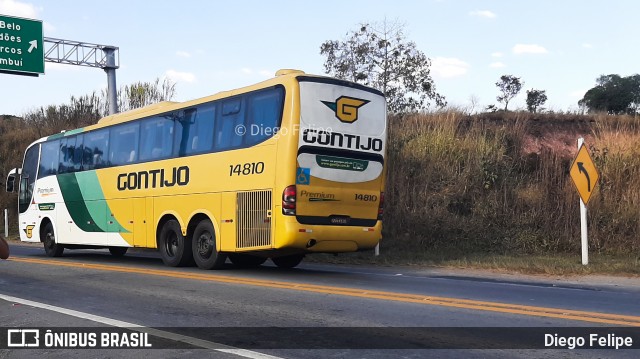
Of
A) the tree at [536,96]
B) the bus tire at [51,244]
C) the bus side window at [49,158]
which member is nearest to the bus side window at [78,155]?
the bus side window at [49,158]

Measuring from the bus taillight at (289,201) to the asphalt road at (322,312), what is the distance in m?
1.19

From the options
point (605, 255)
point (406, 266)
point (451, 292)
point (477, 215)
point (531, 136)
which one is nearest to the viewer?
point (451, 292)

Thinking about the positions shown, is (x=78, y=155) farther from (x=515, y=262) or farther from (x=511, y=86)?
(x=511, y=86)

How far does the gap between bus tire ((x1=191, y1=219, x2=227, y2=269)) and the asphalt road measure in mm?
607

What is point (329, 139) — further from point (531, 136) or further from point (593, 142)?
point (531, 136)

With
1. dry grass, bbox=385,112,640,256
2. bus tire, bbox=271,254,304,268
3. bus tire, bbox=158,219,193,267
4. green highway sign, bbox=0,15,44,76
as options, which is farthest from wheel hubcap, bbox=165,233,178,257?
green highway sign, bbox=0,15,44,76

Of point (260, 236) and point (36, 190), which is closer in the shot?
point (260, 236)

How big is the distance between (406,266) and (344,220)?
10.7 feet

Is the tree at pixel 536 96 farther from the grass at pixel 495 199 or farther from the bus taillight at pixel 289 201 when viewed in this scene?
the bus taillight at pixel 289 201

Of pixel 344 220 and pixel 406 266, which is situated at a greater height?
pixel 344 220

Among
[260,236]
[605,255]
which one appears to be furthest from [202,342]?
[605,255]

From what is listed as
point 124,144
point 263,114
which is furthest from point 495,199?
point 124,144

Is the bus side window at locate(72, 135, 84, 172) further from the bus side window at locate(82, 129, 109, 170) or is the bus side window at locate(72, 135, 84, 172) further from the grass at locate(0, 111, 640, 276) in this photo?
the grass at locate(0, 111, 640, 276)

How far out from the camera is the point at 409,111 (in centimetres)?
2612
